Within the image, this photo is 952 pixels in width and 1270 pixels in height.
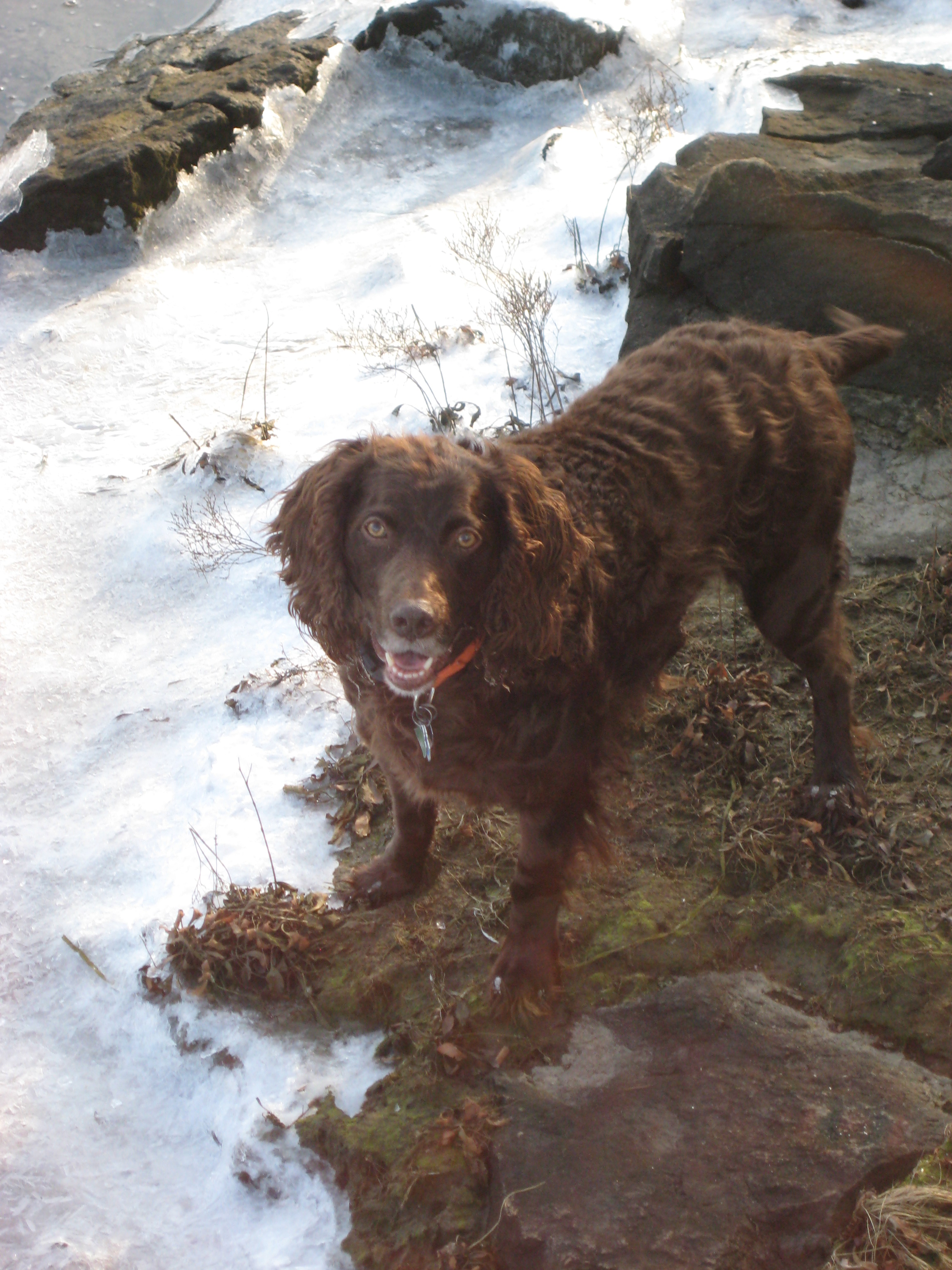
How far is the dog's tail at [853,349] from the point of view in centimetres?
310

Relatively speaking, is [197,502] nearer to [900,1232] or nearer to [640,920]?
[640,920]

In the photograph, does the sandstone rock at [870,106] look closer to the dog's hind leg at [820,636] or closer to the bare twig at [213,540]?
the dog's hind leg at [820,636]

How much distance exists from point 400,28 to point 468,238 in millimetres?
4235

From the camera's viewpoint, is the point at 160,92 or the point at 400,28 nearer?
the point at 160,92

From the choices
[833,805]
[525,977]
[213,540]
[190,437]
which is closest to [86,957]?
[525,977]

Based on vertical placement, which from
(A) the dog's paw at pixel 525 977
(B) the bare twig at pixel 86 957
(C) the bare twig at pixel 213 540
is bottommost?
(B) the bare twig at pixel 86 957

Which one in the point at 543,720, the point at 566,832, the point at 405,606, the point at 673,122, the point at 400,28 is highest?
the point at 400,28

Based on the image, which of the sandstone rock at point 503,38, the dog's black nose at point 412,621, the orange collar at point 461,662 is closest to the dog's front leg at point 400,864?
the orange collar at point 461,662

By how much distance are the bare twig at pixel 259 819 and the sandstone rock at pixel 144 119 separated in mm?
5427

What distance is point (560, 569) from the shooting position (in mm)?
2346

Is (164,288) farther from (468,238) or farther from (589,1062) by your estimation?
(589,1062)

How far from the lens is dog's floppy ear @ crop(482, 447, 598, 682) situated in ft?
7.45

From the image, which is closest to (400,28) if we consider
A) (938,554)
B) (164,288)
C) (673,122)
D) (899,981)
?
(673,122)

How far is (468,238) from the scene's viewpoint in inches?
237
